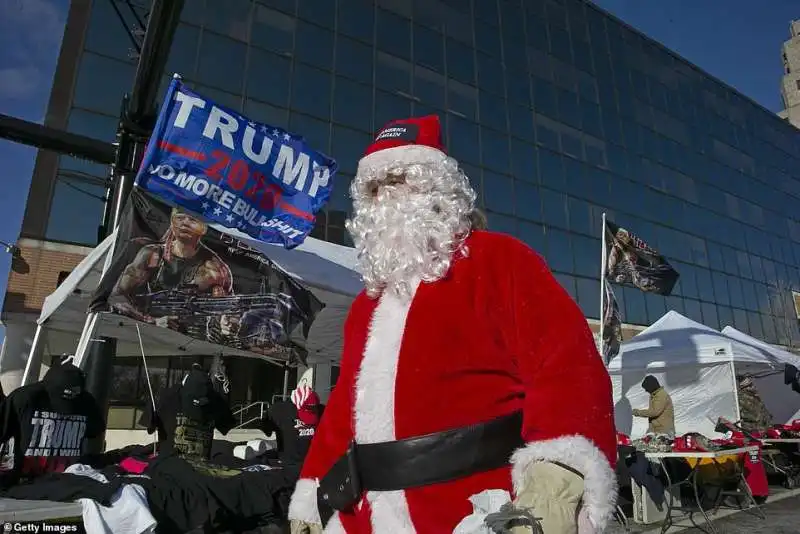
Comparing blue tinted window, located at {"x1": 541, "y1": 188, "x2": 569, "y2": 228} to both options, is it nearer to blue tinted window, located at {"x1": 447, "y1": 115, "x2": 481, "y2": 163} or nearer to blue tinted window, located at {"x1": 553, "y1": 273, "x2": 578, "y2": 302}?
blue tinted window, located at {"x1": 553, "y1": 273, "x2": 578, "y2": 302}

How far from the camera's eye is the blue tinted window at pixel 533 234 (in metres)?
19.5

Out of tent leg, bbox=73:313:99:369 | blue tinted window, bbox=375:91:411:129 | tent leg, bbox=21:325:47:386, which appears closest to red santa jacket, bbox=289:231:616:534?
tent leg, bbox=73:313:99:369

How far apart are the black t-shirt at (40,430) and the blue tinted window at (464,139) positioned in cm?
1595

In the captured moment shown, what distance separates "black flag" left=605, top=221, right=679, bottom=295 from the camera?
29.4 ft

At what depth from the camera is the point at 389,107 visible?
17953 mm

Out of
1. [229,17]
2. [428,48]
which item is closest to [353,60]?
[428,48]

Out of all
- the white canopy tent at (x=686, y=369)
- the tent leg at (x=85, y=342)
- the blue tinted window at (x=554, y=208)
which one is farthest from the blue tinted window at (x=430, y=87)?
the tent leg at (x=85, y=342)

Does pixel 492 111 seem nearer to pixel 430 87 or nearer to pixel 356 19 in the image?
pixel 430 87

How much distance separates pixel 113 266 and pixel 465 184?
3.79m

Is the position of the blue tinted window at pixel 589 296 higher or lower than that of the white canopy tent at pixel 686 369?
higher

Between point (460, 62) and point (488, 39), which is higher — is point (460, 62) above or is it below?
below

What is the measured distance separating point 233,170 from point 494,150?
Answer: 15911 mm

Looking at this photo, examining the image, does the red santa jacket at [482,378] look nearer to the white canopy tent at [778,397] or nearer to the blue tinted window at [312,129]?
the blue tinted window at [312,129]

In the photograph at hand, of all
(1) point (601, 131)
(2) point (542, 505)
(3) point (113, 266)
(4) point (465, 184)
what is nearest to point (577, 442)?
(2) point (542, 505)
